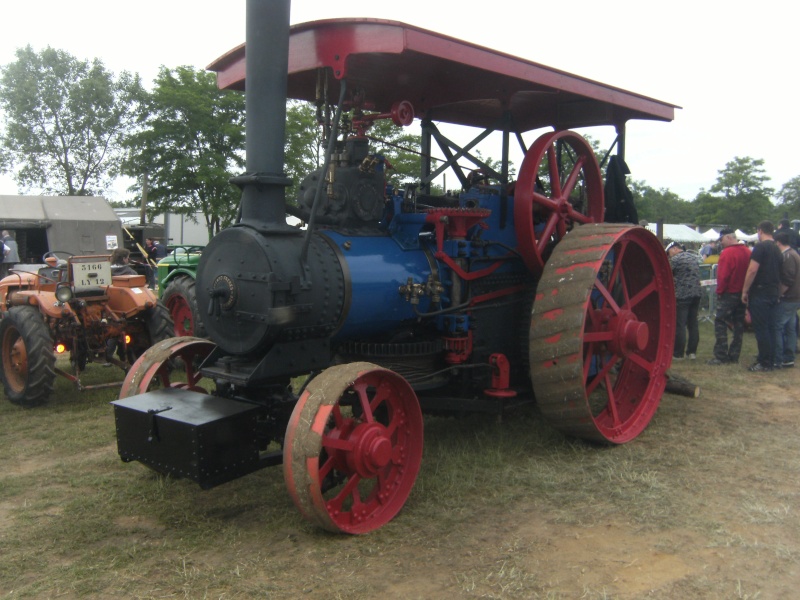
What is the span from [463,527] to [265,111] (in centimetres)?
223

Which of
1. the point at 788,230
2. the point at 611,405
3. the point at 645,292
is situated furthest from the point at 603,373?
the point at 788,230

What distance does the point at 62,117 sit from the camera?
100ft

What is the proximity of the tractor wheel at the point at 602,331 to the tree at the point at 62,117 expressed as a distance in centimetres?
2946

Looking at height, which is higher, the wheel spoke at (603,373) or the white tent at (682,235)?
the white tent at (682,235)

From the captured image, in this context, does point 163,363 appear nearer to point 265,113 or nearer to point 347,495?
point 347,495

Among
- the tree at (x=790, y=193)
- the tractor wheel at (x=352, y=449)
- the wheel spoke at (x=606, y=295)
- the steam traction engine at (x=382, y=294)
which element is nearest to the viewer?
the tractor wheel at (x=352, y=449)

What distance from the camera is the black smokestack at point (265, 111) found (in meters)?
3.39

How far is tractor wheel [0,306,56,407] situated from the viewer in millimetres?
5855

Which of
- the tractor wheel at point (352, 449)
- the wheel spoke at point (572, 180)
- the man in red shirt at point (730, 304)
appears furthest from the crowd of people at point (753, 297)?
the tractor wheel at point (352, 449)

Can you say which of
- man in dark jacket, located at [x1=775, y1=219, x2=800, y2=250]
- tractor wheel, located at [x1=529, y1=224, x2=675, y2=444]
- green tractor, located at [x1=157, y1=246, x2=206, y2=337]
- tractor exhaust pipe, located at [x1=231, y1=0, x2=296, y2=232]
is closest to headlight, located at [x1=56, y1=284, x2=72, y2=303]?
green tractor, located at [x1=157, y1=246, x2=206, y2=337]

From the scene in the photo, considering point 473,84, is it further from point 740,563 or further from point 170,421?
point 740,563

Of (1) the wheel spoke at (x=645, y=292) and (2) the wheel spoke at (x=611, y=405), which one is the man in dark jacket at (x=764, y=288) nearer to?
(1) the wheel spoke at (x=645, y=292)

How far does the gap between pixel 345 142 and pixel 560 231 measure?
1.74 meters

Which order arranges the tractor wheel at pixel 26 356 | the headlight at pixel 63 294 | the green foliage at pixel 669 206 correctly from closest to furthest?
the tractor wheel at pixel 26 356 → the headlight at pixel 63 294 → the green foliage at pixel 669 206
